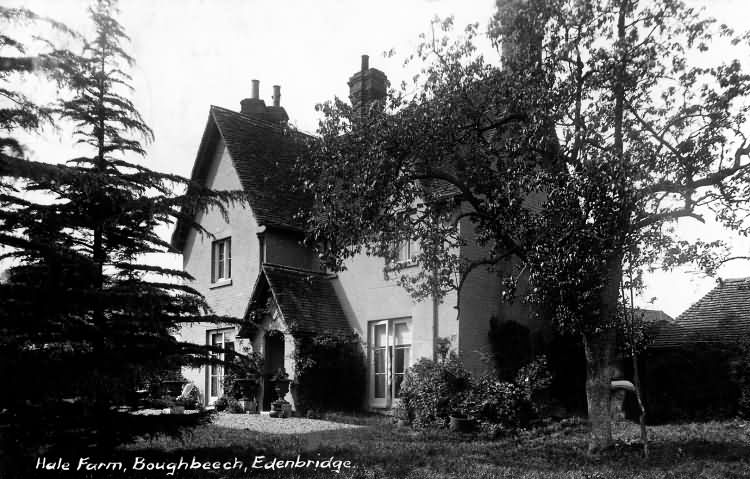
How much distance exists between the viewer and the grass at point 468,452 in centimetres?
1098

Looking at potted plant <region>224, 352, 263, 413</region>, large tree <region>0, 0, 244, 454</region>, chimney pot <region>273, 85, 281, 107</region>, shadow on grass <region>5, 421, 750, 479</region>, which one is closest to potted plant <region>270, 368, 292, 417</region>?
potted plant <region>224, 352, 263, 413</region>

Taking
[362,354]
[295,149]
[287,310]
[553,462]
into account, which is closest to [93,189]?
[553,462]

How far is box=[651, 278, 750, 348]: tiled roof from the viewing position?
20.6 m

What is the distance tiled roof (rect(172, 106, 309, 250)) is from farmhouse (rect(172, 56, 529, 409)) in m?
0.04

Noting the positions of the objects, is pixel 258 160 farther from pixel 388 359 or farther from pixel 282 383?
pixel 388 359

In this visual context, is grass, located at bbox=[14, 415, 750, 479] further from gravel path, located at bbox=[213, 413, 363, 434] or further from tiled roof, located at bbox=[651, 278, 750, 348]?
tiled roof, located at bbox=[651, 278, 750, 348]

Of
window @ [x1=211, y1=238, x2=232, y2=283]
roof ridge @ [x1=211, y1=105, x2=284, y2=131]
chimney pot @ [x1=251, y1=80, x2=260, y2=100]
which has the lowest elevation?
window @ [x1=211, y1=238, x2=232, y2=283]

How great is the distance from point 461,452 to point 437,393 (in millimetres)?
4053

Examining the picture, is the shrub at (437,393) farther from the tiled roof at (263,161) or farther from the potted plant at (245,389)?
the tiled roof at (263,161)

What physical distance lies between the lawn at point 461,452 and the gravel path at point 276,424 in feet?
0.68

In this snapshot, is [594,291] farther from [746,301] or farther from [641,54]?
[746,301]

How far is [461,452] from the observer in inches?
514

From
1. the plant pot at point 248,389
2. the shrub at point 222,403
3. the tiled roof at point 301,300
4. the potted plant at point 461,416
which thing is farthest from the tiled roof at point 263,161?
the potted plant at point 461,416

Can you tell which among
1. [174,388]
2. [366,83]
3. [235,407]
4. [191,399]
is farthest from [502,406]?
[174,388]
